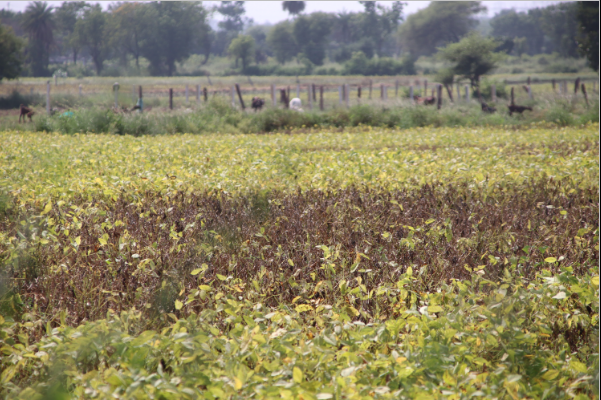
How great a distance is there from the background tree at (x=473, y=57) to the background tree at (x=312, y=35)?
42.2 m

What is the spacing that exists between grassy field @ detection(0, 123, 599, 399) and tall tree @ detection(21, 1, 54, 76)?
14.4 m

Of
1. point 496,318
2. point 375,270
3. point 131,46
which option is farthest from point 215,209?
point 131,46

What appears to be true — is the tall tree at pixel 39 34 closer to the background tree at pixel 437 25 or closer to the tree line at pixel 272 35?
the tree line at pixel 272 35

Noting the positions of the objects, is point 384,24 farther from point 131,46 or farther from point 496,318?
point 496,318

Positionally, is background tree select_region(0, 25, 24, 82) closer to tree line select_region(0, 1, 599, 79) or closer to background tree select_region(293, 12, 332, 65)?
tree line select_region(0, 1, 599, 79)

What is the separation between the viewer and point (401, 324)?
2240 millimetres

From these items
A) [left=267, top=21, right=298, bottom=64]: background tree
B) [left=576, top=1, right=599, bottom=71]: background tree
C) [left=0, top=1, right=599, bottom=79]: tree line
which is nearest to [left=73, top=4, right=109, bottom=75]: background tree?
[left=0, top=1, right=599, bottom=79]: tree line

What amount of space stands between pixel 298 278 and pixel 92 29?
20060mm

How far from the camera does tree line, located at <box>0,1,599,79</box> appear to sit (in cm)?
2047

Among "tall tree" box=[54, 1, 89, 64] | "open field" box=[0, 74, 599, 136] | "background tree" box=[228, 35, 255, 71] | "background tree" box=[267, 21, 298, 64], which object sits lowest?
"open field" box=[0, 74, 599, 136]

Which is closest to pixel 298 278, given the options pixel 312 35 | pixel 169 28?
pixel 169 28

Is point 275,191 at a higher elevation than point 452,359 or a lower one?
higher

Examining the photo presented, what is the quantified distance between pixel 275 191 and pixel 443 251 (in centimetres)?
225

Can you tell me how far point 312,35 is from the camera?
80750mm
